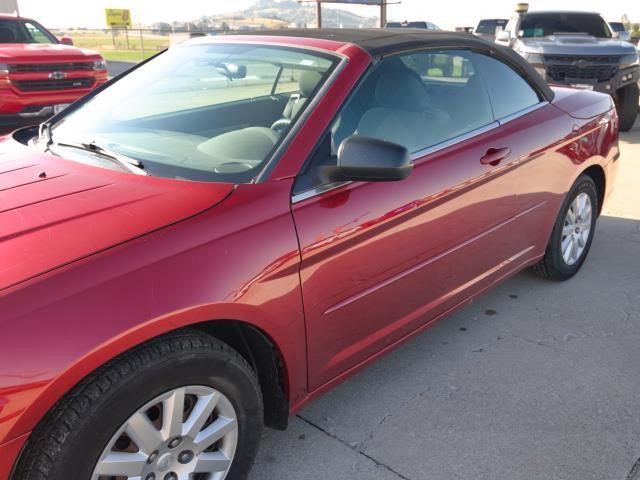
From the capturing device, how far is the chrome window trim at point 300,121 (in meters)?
2.11

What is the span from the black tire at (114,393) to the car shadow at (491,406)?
0.70m

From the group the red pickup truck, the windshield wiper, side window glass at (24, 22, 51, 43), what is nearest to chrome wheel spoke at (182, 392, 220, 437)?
Result: the windshield wiper

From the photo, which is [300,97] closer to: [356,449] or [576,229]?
[356,449]

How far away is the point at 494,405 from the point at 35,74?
7789 millimetres

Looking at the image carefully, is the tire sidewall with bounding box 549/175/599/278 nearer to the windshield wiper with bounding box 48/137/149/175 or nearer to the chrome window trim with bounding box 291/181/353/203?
the chrome window trim with bounding box 291/181/353/203

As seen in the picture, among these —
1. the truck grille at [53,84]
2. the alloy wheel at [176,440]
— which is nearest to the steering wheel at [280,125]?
the alloy wheel at [176,440]

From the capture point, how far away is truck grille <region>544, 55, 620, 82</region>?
27.2 feet

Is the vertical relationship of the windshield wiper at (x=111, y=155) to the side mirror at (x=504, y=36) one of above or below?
above

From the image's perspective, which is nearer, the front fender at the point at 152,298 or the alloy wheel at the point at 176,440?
the front fender at the point at 152,298

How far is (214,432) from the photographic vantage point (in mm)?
1926

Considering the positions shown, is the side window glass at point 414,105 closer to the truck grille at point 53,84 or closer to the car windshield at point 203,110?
the car windshield at point 203,110

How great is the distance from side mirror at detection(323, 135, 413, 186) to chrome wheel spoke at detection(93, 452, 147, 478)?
1.10 meters

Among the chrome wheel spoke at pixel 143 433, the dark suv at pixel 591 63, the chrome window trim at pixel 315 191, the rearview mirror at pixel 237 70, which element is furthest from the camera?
the dark suv at pixel 591 63

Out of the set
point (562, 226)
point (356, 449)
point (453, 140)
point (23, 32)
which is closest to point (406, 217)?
point (453, 140)
